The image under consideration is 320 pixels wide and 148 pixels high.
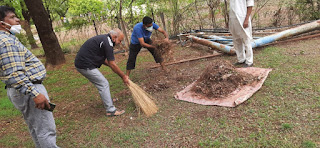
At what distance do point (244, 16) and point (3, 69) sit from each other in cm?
406

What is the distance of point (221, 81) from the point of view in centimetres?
345

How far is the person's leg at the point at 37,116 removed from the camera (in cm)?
209

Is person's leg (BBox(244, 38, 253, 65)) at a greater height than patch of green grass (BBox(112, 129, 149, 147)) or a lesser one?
greater

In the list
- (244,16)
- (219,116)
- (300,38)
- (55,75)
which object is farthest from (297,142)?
(55,75)

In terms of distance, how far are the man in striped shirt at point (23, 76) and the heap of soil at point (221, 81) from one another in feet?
7.78

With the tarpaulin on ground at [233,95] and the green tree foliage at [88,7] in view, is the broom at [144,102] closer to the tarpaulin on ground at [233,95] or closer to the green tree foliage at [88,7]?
the tarpaulin on ground at [233,95]

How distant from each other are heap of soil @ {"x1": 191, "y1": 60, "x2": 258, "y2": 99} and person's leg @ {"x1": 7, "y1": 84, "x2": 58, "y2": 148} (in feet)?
7.68

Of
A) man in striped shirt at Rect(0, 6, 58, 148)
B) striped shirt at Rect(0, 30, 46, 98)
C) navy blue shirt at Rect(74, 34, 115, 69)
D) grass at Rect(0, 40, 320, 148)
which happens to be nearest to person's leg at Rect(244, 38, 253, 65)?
grass at Rect(0, 40, 320, 148)

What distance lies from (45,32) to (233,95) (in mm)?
6429

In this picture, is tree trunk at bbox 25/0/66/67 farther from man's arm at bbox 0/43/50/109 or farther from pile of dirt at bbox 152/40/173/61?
man's arm at bbox 0/43/50/109

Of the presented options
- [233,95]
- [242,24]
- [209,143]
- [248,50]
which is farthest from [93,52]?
[248,50]

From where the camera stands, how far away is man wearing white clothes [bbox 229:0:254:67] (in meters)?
4.02

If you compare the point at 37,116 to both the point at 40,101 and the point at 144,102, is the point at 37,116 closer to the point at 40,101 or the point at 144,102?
the point at 40,101

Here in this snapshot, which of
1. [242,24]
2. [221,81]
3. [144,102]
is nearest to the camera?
[144,102]
